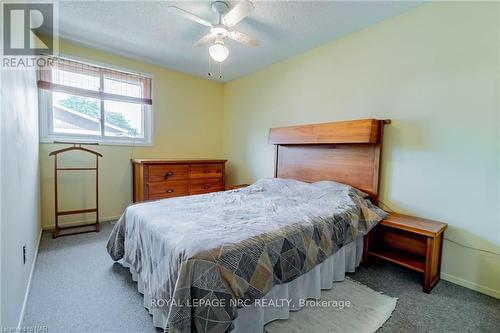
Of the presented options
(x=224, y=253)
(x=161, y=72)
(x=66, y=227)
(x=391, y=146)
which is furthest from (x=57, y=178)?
(x=391, y=146)

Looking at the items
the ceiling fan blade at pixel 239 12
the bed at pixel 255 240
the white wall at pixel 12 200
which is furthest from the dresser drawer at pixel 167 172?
the ceiling fan blade at pixel 239 12

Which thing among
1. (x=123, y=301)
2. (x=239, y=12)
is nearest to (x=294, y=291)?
(x=123, y=301)

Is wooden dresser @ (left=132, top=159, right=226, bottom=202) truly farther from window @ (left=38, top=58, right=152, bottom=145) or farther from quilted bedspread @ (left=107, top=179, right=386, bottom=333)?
quilted bedspread @ (left=107, top=179, right=386, bottom=333)

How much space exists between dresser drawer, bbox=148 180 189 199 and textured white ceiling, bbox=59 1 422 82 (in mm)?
1882

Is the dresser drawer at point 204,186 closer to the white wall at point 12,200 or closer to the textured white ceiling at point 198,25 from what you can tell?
the textured white ceiling at point 198,25

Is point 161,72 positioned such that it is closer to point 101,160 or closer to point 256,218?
point 101,160

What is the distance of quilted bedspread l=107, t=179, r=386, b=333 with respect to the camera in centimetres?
113

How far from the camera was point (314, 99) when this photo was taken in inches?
123

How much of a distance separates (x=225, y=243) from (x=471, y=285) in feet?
7.21

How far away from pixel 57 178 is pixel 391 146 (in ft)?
13.6

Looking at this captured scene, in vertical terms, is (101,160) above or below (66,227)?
above

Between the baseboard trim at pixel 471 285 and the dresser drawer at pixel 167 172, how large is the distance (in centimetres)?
325

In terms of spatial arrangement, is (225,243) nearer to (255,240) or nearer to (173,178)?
(255,240)

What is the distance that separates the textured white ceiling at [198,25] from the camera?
2.23m
